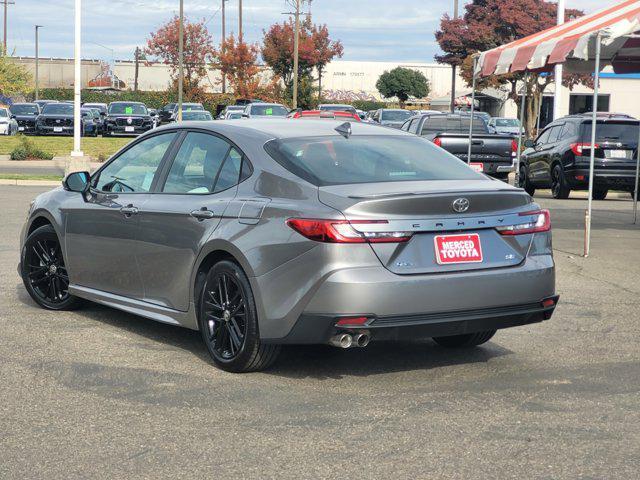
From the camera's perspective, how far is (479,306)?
6.25 meters

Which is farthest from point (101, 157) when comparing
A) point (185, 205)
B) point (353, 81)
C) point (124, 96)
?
point (353, 81)

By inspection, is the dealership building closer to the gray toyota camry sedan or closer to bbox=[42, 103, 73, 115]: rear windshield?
bbox=[42, 103, 73, 115]: rear windshield

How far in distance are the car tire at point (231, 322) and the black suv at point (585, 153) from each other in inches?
591

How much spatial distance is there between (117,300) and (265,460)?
3133mm

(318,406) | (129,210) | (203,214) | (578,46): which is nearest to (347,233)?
(318,406)

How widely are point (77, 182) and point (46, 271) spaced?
86cm

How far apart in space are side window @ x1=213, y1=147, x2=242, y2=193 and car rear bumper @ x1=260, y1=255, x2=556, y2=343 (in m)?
1.09

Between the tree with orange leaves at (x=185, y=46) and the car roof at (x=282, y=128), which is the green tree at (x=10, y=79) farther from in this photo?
the car roof at (x=282, y=128)

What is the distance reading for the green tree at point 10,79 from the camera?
83.3 meters

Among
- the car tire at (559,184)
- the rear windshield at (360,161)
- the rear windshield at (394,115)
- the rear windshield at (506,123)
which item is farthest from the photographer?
the rear windshield at (506,123)

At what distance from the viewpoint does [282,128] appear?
23.7 ft

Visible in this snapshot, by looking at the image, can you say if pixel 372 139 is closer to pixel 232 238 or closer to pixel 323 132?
pixel 323 132

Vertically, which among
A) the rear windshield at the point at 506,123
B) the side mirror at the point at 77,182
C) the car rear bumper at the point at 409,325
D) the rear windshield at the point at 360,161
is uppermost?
the rear windshield at the point at 506,123

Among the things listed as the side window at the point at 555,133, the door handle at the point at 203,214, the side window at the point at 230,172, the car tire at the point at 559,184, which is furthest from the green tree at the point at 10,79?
the door handle at the point at 203,214
